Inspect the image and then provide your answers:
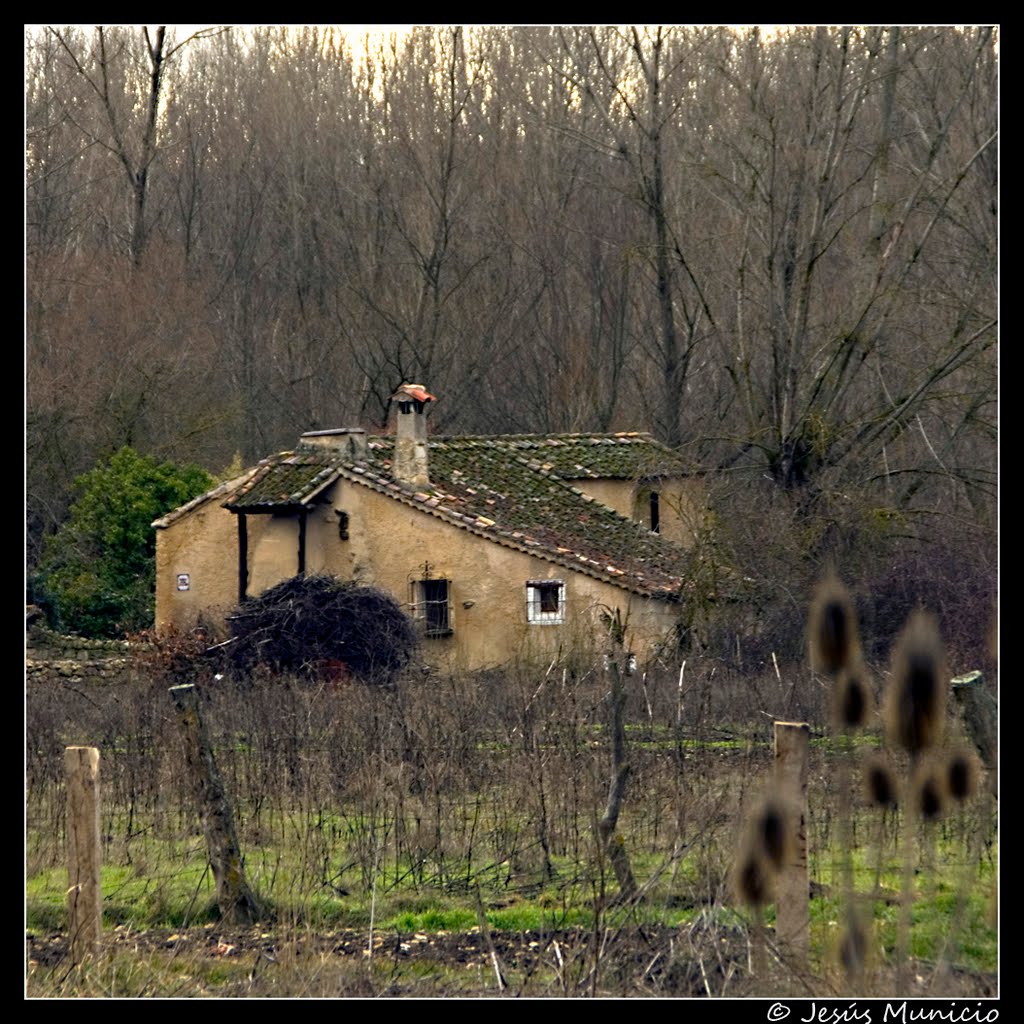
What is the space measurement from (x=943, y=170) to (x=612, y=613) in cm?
1057

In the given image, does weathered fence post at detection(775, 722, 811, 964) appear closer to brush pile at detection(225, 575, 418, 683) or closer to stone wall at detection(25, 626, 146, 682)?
brush pile at detection(225, 575, 418, 683)

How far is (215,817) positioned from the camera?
28.1 feet

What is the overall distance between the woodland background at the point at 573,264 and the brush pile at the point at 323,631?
4411mm

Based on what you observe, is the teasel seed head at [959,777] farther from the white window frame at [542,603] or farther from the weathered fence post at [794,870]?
the white window frame at [542,603]

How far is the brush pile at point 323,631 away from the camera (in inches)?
872

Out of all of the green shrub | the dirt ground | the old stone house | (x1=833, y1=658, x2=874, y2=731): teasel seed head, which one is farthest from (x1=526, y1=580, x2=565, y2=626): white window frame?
(x1=833, y1=658, x2=874, y2=731): teasel seed head

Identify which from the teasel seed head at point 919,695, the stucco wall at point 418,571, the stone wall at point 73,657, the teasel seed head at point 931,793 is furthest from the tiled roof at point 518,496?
the teasel seed head at point 919,695

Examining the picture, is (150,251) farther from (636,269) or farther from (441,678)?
(441,678)

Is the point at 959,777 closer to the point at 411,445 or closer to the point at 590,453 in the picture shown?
the point at 411,445

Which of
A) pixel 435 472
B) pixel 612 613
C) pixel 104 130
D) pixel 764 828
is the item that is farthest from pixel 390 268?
pixel 764 828

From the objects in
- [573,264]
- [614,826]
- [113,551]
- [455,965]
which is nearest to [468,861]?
[455,965]

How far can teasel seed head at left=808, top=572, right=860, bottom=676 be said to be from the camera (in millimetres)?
4172

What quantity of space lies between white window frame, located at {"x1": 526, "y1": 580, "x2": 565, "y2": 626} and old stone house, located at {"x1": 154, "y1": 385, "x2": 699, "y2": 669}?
0.07 ft

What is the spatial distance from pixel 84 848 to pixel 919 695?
4991 mm
